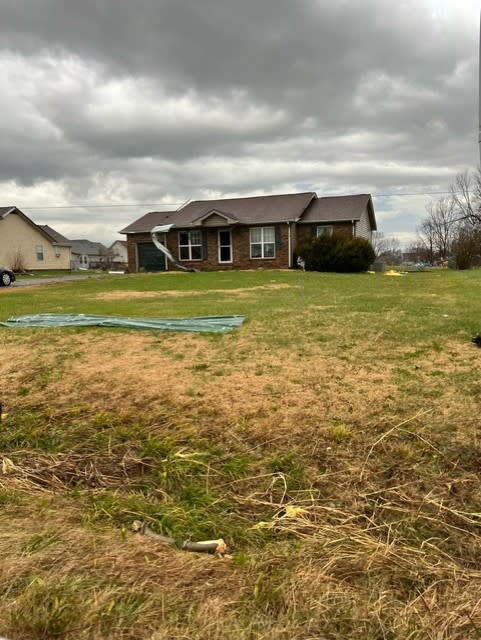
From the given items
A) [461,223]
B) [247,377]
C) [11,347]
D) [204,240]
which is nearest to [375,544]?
[247,377]

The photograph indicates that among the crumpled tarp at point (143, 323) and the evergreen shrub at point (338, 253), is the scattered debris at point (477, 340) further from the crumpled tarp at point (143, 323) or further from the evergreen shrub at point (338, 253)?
the evergreen shrub at point (338, 253)

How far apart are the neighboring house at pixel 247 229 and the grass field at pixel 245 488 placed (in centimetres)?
2089

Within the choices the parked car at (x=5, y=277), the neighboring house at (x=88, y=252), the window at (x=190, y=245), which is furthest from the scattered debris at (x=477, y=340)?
the neighboring house at (x=88, y=252)

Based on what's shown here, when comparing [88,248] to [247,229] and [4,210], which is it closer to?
[4,210]

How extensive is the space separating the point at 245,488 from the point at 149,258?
2765 centimetres

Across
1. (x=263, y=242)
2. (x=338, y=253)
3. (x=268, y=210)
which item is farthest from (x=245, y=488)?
(x=268, y=210)

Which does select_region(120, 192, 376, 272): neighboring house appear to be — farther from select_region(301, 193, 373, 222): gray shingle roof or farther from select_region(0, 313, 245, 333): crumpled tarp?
select_region(0, 313, 245, 333): crumpled tarp

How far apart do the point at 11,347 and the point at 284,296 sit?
22.9 feet

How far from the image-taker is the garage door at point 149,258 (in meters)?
29.5

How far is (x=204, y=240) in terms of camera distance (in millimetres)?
28250

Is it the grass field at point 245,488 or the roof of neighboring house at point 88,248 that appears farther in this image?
the roof of neighboring house at point 88,248

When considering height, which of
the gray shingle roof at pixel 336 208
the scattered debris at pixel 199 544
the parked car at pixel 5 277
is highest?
the gray shingle roof at pixel 336 208

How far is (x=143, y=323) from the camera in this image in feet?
24.3

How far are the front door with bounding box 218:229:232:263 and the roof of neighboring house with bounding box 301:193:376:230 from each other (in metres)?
4.38
